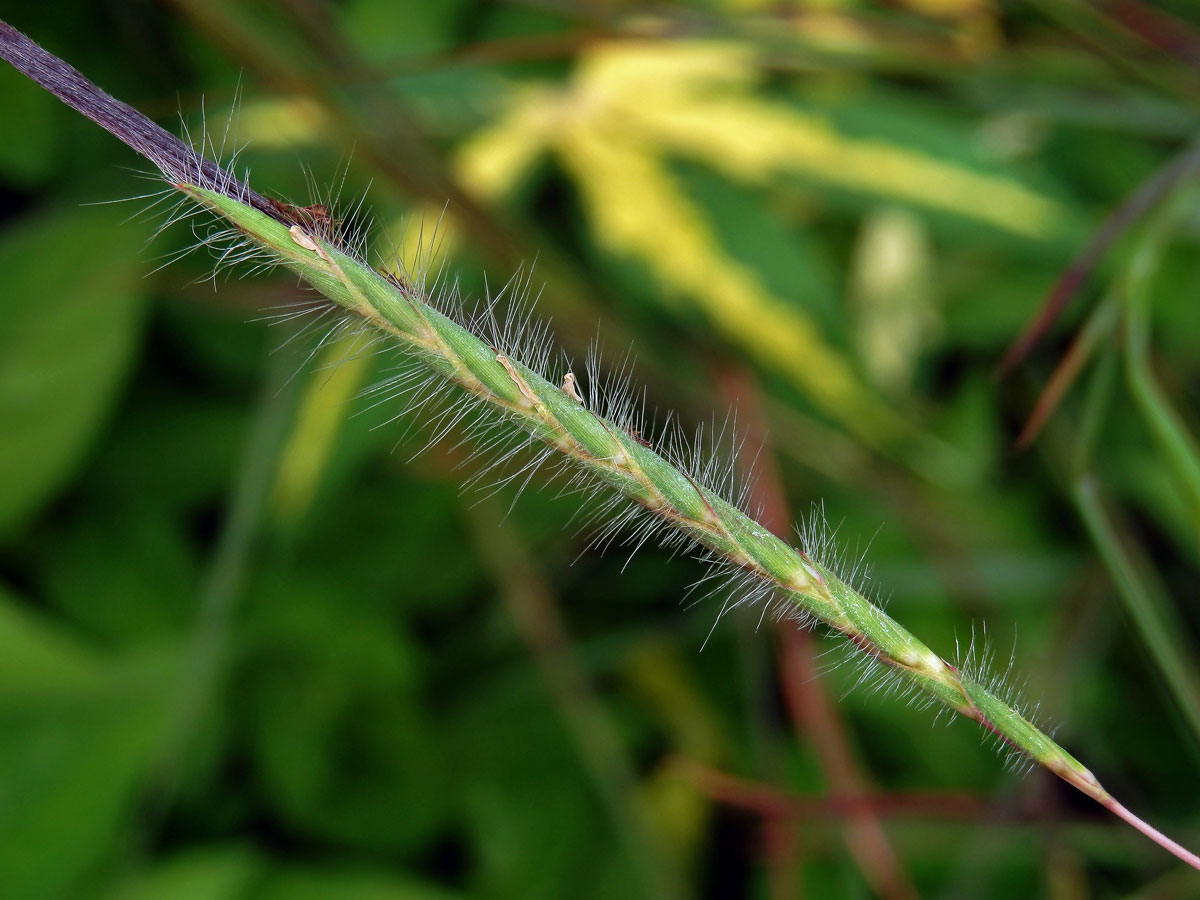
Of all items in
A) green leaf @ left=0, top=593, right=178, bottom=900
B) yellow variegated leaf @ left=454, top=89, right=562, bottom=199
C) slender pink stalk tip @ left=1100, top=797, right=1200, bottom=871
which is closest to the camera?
slender pink stalk tip @ left=1100, top=797, right=1200, bottom=871

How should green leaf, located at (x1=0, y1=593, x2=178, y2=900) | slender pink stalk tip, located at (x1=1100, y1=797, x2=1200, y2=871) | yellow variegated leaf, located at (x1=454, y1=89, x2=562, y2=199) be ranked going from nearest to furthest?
slender pink stalk tip, located at (x1=1100, y1=797, x2=1200, y2=871) → green leaf, located at (x1=0, y1=593, x2=178, y2=900) → yellow variegated leaf, located at (x1=454, y1=89, x2=562, y2=199)

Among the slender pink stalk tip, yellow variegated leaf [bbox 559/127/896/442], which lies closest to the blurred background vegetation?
yellow variegated leaf [bbox 559/127/896/442]

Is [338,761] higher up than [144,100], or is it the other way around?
[144,100]

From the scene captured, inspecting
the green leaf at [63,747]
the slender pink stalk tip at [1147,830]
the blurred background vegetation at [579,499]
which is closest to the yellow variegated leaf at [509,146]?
the blurred background vegetation at [579,499]

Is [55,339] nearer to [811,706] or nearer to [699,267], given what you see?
[699,267]

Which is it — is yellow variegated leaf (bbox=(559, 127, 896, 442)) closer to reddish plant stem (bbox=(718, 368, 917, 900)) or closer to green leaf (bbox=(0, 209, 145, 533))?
reddish plant stem (bbox=(718, 368, 917, 900))

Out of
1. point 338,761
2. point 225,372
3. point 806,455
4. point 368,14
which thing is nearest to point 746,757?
Result: point 806,455

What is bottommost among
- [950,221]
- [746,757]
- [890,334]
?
[746,757]

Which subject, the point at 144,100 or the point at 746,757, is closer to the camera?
the point at 144,100

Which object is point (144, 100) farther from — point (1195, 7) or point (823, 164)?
point (1195, 7)
